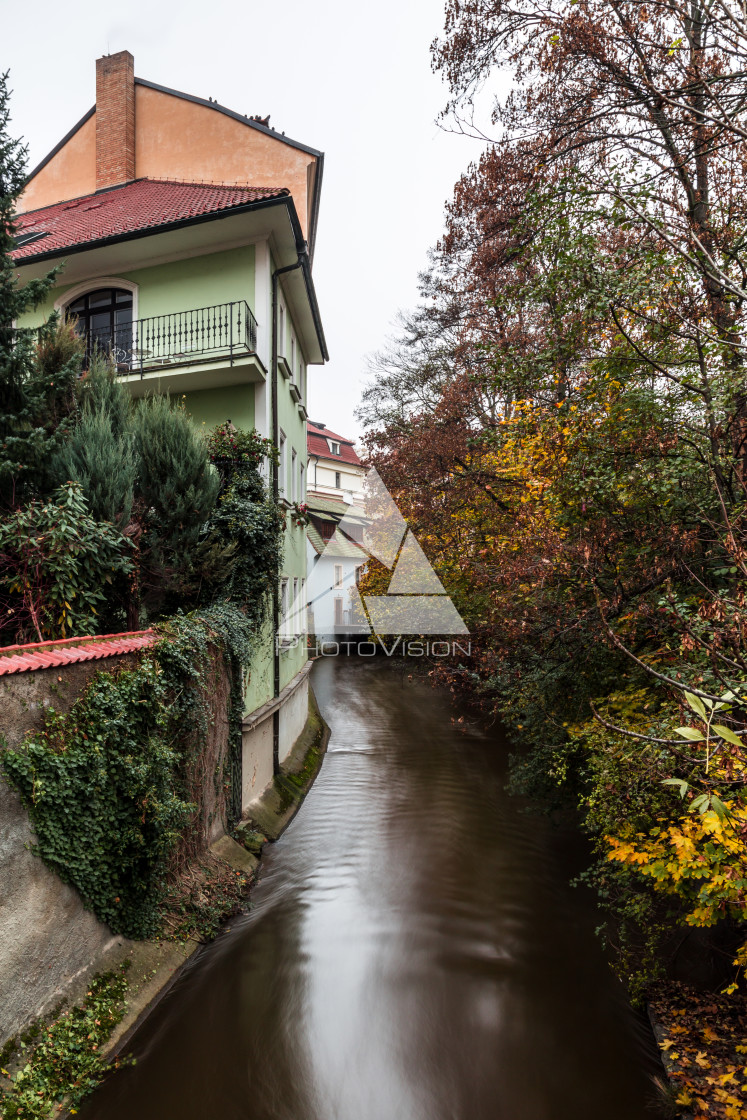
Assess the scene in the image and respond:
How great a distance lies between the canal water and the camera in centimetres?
429

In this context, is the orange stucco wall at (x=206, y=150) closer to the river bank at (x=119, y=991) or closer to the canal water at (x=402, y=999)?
the river bank at (x=119, y=991)

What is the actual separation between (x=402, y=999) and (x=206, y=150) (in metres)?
15.1

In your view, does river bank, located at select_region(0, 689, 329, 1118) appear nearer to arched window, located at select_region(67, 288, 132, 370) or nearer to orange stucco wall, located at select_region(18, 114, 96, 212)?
arched window, located at select_region(67, 288, 132, 370)

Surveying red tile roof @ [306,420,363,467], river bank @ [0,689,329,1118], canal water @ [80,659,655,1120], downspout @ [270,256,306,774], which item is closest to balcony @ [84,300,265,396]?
downspout @ [270,256,306,774]

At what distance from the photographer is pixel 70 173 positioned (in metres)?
13.4

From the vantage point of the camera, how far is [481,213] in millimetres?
7828

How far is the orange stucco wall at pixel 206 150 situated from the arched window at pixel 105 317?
12.4 feet

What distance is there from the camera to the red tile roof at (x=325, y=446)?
31672mm

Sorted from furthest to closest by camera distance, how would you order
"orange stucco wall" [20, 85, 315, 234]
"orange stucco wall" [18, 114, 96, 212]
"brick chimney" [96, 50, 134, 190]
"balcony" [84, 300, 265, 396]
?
"orange stucco wall" [18, 114, 96, 212]
"brick chimney" [96, 50, 134, 190]
"orange stucco wall" [20, 85, 315, 234]
"balcony" [84, 300, 265, 396]

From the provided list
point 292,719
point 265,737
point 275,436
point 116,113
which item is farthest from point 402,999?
point 116,113

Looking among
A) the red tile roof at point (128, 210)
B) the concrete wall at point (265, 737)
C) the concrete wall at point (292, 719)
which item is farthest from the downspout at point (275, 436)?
the red tile roof at point (128, 210)

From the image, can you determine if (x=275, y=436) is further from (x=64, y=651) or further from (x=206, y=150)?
(x=206, y=150)

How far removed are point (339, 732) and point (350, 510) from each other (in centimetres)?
1845

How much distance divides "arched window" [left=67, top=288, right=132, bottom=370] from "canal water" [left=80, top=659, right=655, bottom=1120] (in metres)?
9.15
